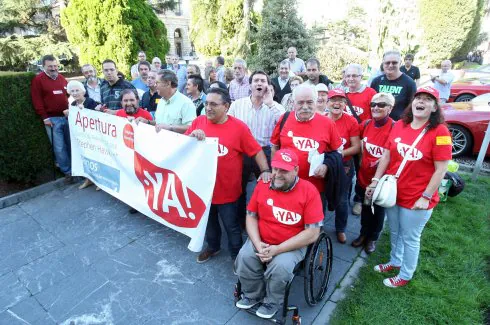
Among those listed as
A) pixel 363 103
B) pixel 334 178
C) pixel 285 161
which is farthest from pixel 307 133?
pixel 363 103

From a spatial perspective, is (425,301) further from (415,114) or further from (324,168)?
(415,114)

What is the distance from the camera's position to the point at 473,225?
13.6 ft

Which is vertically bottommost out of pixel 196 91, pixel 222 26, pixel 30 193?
pixel 30 193

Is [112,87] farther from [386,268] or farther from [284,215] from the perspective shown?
[386,268]

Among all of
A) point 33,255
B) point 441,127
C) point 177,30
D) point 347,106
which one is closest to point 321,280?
point 441,127

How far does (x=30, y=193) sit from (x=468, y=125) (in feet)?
27.9

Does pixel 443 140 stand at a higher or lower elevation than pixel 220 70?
A: lower

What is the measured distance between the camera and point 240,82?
20.5 feet

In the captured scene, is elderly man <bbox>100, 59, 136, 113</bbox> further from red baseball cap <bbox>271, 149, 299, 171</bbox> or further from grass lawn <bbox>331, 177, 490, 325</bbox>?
grass lawn <bbox>331, 177, 490, 325</bbox>

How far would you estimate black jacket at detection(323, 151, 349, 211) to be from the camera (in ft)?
10.1

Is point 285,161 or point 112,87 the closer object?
point 285,161

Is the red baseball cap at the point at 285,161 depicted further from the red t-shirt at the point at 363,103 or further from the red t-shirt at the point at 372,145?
the red t-shirt at the point at 363,103

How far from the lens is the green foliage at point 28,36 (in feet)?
59.8

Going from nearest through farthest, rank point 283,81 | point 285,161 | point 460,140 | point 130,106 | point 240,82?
point 285,161 < point 130,106 < point 283,81 < point 240,82 < point 460,140
